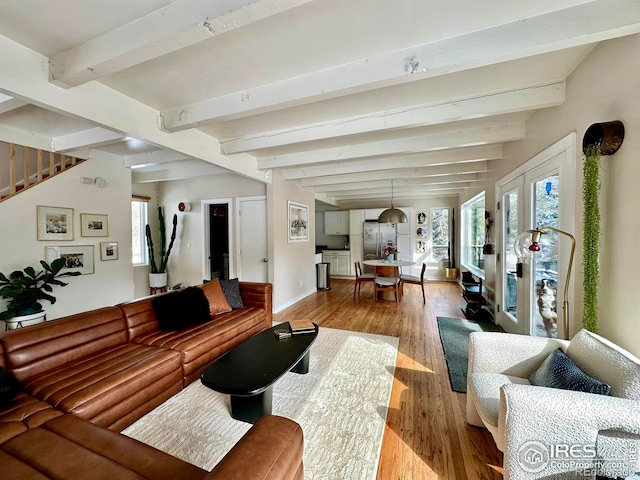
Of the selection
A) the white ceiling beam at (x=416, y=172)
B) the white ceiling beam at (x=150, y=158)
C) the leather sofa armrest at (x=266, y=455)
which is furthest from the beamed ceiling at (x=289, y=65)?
the leather sofa armrest at (x=266, y=455)

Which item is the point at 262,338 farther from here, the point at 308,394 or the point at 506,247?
the point at 506,247

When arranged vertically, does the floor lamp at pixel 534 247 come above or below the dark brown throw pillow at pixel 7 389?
above

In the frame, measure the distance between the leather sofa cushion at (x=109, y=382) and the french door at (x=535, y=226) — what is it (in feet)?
10.5

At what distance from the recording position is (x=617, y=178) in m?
1.54

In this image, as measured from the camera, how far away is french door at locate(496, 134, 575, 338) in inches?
84.7

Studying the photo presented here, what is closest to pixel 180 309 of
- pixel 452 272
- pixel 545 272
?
pixel 545 272

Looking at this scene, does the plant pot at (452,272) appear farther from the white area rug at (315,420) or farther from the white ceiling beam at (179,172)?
the white ceiling beam at (179,172)

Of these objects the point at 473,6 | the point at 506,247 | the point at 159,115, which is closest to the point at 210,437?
the point at 159,115

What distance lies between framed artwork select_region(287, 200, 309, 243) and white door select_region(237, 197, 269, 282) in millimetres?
508

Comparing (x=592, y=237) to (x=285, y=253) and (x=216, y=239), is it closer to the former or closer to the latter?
(x=285, y=253)

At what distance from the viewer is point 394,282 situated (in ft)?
16.3

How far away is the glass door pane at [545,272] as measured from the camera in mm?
2367

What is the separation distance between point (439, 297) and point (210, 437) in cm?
500

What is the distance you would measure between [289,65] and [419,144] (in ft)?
6.23
